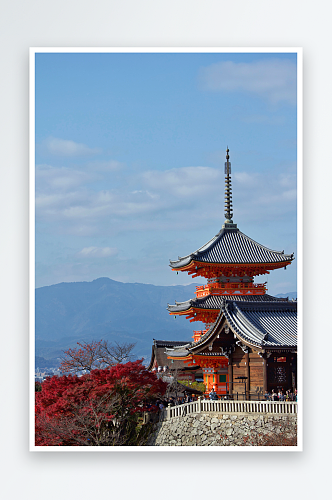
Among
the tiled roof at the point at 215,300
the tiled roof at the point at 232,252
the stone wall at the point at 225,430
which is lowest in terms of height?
the stone wall at the point at 225,430

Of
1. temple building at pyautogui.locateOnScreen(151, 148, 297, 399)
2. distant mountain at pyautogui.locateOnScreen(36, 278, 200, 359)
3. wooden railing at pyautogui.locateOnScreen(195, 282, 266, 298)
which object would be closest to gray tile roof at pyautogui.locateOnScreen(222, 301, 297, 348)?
temple building at pyautogui.locateOnScreen(151, 148, 297, 399)

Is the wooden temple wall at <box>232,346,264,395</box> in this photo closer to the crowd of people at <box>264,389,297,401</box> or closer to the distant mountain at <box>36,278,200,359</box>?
the crowd of people at <box>264,389,297,401</box>

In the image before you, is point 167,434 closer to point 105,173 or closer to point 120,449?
point 120,449

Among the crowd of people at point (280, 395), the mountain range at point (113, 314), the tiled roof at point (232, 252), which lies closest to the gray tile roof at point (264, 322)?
the crowd of people at point (280, 395)

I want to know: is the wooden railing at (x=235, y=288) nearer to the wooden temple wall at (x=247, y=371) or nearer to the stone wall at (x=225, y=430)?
the wooden temple wall at (x=247, y=371)

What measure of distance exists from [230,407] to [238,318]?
1868mm

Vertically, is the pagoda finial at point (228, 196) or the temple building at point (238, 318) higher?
the pagoda finial at point (228, 196)

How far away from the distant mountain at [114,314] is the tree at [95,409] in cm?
513

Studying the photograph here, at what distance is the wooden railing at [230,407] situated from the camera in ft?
23.8

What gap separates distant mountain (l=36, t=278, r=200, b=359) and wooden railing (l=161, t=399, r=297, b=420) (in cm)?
→ 489

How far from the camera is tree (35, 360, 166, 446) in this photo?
270 inches
